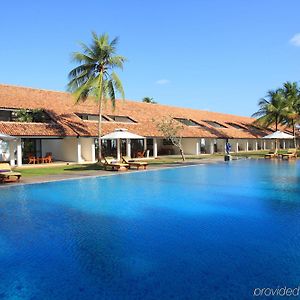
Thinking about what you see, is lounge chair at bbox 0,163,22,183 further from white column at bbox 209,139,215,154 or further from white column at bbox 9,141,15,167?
white column at bbox 209,139,215,154

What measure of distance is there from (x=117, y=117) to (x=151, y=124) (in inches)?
137

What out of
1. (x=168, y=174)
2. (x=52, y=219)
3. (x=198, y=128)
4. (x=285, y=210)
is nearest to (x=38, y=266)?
(x=52, y=219)

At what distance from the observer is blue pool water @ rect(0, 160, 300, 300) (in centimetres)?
506

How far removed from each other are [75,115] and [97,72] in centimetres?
683

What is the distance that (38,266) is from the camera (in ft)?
19.2

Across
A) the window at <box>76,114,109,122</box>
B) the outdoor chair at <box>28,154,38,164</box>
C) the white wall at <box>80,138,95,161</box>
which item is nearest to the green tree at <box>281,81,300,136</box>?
the window at <box>76,114,109,122</box>

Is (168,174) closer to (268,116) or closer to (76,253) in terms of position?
(76,253)

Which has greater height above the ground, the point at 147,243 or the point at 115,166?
the point at 115,166

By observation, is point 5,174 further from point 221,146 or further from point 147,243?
point 221,146

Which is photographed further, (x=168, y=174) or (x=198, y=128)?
(x=198, y=128)

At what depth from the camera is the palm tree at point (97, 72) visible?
22.2 meters

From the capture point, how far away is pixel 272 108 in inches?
1592

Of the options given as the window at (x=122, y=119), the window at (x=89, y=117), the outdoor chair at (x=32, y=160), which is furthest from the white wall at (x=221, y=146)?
the outdoor chair at (x=32, y=160)


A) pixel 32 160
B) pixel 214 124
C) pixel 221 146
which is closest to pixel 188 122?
pixel 214 124
